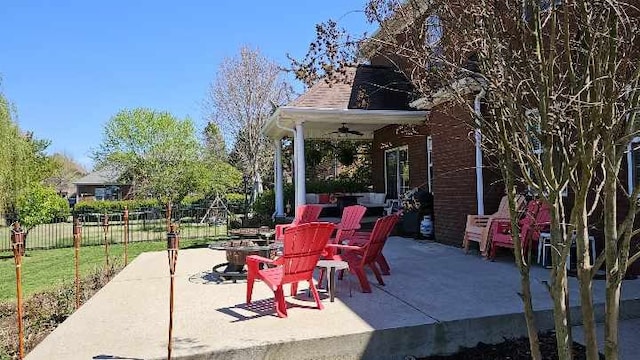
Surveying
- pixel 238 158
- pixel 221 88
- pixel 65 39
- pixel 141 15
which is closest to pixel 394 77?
pixel 141 15

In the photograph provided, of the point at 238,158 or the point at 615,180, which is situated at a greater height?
the point at 238,158

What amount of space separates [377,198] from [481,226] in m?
6.11

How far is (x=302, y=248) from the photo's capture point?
4695 mm

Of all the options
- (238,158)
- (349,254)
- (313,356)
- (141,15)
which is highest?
(141,15)

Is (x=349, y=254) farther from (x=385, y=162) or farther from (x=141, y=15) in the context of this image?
(x=141, y=15)

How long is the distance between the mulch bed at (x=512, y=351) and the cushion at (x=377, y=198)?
9.92 m

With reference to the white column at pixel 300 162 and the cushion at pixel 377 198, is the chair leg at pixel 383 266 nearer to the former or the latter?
the white column at pixel 300 162

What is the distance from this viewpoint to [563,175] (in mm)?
2127

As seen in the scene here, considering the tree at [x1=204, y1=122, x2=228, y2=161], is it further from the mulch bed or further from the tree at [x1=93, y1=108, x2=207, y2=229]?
the mulch bed

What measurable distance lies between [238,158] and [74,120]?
16.5m

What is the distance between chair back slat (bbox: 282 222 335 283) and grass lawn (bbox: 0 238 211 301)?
17.8 ft

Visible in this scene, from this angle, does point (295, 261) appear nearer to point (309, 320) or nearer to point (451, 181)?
point (309, 320)

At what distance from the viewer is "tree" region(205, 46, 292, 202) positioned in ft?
81.5

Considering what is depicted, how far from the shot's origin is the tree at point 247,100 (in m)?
24.8
